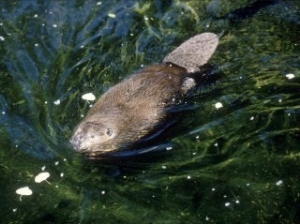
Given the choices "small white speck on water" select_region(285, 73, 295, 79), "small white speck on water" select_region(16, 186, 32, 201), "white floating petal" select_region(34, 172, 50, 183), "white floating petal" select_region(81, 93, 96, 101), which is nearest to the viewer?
"small white speck on water" select_region(16, 186, 32, 201)

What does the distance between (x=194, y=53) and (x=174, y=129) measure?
136 centimetres

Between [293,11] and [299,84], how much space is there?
1.95m

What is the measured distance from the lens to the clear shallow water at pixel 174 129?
4.67m

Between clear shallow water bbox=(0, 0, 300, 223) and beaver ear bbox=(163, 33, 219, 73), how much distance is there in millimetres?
232

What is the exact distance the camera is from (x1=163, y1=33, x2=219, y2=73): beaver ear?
6.30m

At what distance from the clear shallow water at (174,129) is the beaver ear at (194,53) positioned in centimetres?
23

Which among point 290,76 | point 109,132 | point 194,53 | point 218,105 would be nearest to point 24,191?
point 109,132

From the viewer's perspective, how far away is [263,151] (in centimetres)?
507

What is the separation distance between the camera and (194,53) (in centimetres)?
644

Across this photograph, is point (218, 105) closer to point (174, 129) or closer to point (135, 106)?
point (174, 129)

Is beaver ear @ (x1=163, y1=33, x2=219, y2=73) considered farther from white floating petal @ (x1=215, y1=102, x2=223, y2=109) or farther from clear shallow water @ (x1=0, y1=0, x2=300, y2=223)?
white floating petal @ (x1=215, y1=102, x2=223, y2=109)

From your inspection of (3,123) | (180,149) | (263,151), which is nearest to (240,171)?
(263,151)

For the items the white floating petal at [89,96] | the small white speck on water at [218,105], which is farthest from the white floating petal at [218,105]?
the white floating petal at [89,96]

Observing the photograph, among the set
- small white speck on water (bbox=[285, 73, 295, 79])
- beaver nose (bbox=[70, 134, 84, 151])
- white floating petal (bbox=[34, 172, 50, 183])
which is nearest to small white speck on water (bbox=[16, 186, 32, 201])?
white floating petal (bbox=[34, 172, 50, 183])
